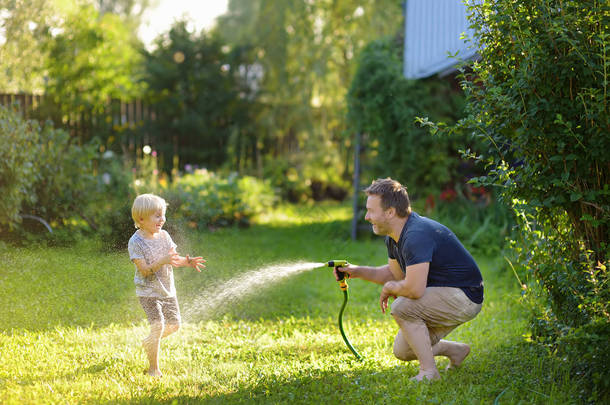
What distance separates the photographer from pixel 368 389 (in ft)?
10.7

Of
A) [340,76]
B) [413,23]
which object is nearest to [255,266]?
[413,23]

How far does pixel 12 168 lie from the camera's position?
5.22 m

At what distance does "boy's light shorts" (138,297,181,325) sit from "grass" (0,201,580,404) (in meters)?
0.30

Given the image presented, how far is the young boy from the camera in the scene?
3502mm

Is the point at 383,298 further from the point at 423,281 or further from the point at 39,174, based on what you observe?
the point at 39,174

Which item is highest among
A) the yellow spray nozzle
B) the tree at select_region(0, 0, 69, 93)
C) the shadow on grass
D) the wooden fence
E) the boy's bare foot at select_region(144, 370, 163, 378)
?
the tree at select_region(0, 0, 69, 93)

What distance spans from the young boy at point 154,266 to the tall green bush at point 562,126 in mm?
1882

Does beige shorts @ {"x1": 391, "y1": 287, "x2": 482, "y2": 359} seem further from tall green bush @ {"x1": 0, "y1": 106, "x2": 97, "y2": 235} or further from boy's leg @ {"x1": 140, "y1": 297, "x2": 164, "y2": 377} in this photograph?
tall green bush @ {"x1": 0, "y1": 106, "x2": 97, "y2": 235}

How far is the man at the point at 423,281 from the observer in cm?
330

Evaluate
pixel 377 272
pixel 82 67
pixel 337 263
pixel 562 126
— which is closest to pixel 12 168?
pixel 337 263

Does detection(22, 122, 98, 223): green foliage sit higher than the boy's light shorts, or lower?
higher

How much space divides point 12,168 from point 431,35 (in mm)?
5280

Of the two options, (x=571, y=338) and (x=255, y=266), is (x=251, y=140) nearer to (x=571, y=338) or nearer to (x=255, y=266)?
(x=255, y=266)

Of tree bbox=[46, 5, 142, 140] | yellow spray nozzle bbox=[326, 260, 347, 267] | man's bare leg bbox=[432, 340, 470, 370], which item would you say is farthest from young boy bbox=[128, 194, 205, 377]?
tree bbox=[46, 5, 142, 140]
